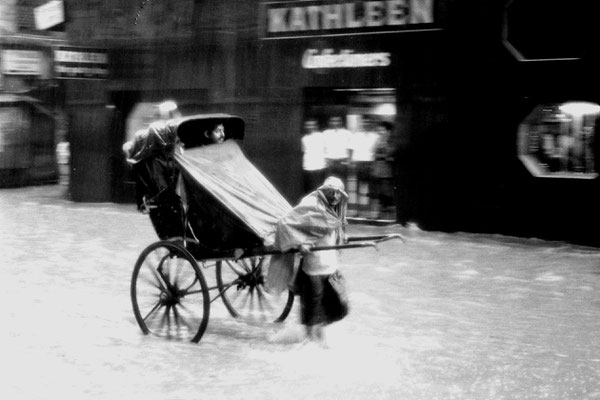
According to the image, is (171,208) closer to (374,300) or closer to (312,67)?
(374,300)

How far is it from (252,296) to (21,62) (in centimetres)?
2057

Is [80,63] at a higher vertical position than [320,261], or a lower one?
higher

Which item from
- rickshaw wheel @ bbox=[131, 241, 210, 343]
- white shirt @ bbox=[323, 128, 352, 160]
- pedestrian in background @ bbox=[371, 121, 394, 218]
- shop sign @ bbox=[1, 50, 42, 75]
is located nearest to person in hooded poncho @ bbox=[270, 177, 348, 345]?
rickshaw wheel @ bbox=[131, 241, 210, 343]

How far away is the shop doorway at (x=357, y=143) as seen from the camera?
1838cm

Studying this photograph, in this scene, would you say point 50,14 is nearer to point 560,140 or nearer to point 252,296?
point 560,140

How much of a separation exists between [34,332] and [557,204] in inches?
377

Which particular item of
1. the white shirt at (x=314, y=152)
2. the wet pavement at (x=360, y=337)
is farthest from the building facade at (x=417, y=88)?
the wet pavement at (x=360, y=337)

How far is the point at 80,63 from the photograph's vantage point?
2220cm

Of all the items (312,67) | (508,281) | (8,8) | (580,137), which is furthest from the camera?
(8,8)

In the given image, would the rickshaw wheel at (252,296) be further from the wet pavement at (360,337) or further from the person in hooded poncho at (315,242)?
the person in hooded poncho at (315,242)

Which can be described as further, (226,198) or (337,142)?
(337,142)

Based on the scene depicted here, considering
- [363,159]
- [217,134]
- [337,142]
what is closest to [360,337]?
[217,134]

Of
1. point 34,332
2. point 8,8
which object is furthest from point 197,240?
point 8,8

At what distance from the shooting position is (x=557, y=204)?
52.6 ft
